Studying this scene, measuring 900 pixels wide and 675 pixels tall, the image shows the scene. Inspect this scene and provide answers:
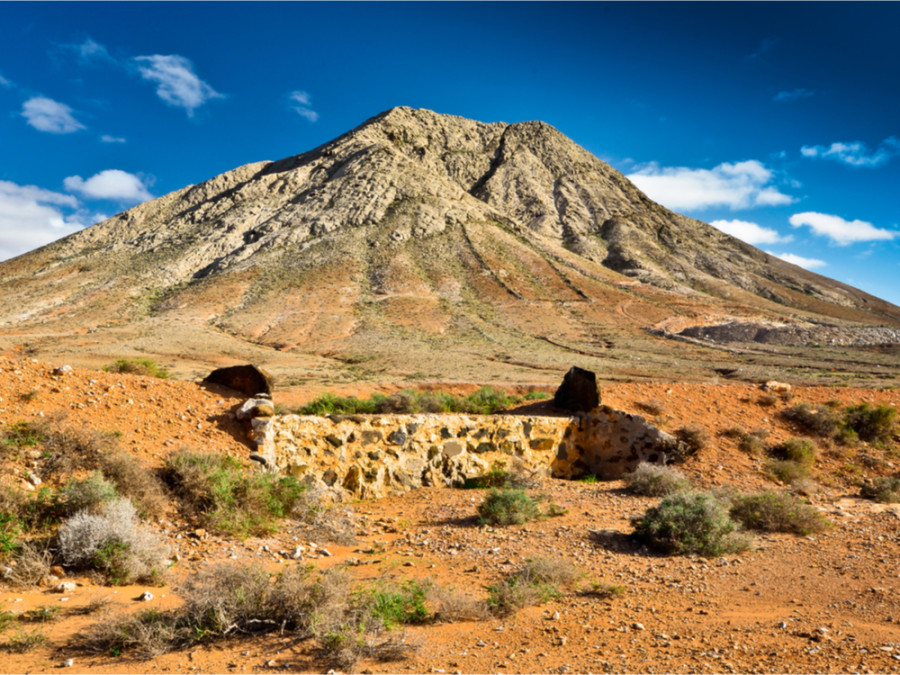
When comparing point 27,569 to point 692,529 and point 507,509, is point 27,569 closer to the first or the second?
point 507,509

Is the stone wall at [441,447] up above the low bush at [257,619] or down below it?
above

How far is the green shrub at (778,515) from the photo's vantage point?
704 centimetres

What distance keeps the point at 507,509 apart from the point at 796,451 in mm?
6080

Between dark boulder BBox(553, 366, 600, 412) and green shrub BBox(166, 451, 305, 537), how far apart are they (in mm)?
6365

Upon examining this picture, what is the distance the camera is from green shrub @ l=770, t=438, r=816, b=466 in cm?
961

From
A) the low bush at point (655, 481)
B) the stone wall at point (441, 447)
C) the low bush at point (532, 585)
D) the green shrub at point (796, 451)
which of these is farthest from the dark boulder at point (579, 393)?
the low bush at point (532, 585)

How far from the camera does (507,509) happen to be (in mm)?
7430

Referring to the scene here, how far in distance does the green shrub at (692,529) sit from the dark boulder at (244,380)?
6.36 m

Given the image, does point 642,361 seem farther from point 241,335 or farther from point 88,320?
point 88,320

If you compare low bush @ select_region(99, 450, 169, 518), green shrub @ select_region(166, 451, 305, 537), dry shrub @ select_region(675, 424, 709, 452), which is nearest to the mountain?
dry shrub @ select_region(675, 424, 709, 452)

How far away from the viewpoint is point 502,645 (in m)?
4.14

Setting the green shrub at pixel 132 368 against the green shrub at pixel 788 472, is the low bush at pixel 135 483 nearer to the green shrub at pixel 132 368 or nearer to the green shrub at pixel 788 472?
the green shrub at pixel 132 368

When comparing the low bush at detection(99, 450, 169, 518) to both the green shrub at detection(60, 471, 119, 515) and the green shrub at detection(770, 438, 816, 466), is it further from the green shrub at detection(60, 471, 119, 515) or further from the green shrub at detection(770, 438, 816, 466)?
the green shrub at detection(770, 438, 816, 466)

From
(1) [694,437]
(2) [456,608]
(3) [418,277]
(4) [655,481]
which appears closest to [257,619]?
(2) [456,608]
